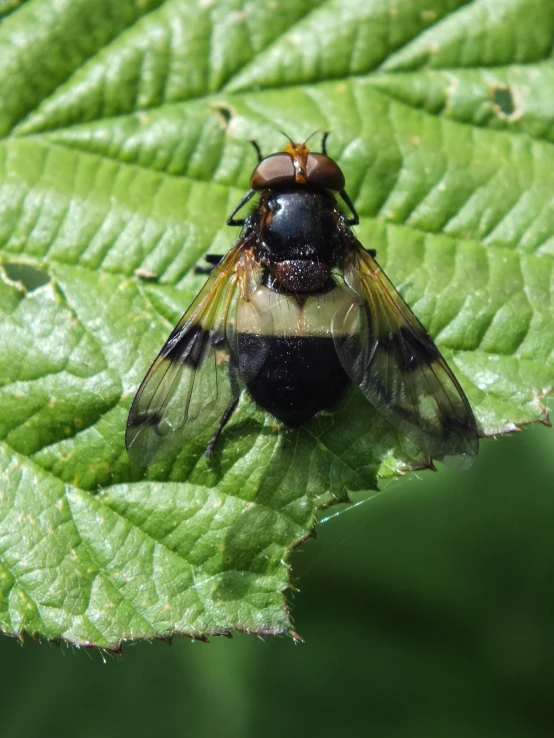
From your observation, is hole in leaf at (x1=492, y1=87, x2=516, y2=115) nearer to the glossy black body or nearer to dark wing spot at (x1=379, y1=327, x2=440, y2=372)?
the glossy black body

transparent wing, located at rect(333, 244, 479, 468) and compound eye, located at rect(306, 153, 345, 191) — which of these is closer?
transparent wing, located at rect(333, 244, 479, 468)

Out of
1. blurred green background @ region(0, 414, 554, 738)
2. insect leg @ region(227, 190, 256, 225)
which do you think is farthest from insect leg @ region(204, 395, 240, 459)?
blurred green background @ region(0, 414, 554, 738)

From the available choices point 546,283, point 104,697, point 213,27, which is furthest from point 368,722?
point 213,27

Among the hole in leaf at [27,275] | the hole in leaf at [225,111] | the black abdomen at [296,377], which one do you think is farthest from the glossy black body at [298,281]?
the hole in leaf at [27,275]

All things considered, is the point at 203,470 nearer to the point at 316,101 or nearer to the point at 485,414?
the point at 485,414

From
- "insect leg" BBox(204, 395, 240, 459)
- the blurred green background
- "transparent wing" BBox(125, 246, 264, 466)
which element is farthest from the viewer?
the blurred green background

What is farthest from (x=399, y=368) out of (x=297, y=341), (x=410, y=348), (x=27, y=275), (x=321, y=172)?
(x=27, y=275)

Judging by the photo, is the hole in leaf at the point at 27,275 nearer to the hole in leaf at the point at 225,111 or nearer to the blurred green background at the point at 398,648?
the hole in leaf at the point at 225,111

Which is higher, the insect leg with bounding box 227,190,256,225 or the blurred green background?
the insect leg with bounding box 227,190,256,225
